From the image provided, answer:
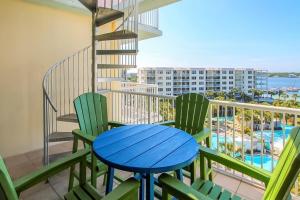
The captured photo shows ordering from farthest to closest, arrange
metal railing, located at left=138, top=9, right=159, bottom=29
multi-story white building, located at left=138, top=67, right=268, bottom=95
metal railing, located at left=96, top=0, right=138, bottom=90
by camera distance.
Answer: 1. multi-story white building, located at left=138, top=67, right=268, bottom=95
2. metal railing, located at left=138, top=9, right=159, bottom=29
3. metal railing, located at left=96, top=0, right=138, bottom=90

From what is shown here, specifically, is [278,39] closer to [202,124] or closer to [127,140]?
[202,124]

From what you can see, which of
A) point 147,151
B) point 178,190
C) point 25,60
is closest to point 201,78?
point 25,60

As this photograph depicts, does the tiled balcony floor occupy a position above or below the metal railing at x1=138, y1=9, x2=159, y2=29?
below

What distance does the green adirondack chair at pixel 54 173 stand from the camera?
963 millimetres

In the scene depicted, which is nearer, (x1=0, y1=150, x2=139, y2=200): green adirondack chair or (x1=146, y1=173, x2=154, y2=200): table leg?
(x1=0, y1=150, x2=139, y2=200): green adirondack chair

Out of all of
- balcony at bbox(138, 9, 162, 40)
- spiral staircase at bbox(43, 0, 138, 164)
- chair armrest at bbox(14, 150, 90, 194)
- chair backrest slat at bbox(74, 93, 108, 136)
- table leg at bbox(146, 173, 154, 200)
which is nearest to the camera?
chair armrest at bbox(14, 150, 90, 194)

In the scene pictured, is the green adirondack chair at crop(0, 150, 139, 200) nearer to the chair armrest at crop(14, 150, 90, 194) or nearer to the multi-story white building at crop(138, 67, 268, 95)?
the chair armrest at crop(14, 150, 90, 194)

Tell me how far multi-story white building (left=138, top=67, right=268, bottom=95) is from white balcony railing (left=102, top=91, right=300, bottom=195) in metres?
1.74

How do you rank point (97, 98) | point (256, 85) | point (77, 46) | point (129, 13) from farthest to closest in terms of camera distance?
point (256, 85)
point (77, 46)
point (129, 13)
point (97, 98)

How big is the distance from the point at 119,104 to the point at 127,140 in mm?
3395

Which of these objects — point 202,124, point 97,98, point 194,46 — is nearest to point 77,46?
point 97,98

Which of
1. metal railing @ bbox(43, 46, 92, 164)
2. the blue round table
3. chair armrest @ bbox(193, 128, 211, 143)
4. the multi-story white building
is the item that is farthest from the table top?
the multi-story white building

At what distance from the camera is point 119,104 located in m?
5.08

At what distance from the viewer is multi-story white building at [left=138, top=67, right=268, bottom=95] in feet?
20.7
